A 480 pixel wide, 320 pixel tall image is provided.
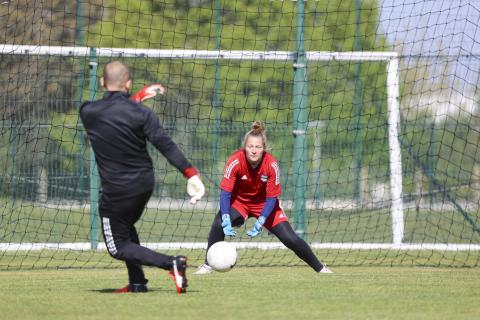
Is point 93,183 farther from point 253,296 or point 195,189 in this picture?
point 195,189

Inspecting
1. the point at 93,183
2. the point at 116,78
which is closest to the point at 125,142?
the point at 116,78

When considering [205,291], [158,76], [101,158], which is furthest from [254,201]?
[158,76]

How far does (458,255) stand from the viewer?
46.7 feet

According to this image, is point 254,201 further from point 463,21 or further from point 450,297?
point 463,21

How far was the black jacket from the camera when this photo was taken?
8133 mm

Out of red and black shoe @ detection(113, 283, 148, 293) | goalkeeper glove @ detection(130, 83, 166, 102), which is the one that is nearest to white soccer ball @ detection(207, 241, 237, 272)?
red and black shoe @ detection(113, 283, 148, 293)

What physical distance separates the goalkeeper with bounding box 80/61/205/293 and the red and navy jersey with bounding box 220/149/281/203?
241 centimetres

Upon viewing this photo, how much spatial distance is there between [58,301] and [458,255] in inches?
301

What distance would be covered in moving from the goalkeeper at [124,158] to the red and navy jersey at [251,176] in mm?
2407

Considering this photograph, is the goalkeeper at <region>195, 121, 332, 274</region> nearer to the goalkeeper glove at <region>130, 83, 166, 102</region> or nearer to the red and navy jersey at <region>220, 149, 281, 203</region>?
the red and navy jersey at <region>220, 149, 281, 203</region>

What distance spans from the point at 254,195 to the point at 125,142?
297cm

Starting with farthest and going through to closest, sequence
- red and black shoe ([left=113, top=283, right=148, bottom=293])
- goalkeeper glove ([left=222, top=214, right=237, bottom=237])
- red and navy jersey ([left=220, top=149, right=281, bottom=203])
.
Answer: red and navy jersey ([left=220, top=149, right=281, bottom=203]) < goalkeeper glove ([left=222, top=214, right=237, bottom=237]) < red and black shoe ([left=113, top=283, right=148, bottom=293])

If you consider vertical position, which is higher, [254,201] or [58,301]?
[254,201]

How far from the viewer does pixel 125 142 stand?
8.20 m
